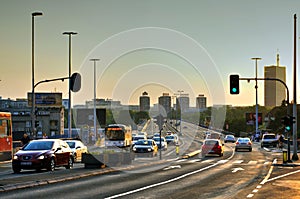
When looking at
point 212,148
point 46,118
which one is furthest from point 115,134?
point 46,118

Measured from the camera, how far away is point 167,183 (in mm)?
22609

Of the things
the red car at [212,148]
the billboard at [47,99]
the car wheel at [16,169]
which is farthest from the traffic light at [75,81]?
the billboard at [47,99]

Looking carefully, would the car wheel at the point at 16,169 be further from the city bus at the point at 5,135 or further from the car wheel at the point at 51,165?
the city bus at the point at 5,135

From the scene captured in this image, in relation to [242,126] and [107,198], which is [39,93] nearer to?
[242,126]

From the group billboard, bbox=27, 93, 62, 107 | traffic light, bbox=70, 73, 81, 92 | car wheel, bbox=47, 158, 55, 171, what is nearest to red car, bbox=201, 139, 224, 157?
traffic light, bbox=70, 73, 81, 92

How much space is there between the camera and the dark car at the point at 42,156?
89.7 feet

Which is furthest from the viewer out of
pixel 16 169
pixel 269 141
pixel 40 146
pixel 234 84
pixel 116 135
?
pixel 269 141

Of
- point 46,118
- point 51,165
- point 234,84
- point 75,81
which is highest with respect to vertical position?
point 75,81

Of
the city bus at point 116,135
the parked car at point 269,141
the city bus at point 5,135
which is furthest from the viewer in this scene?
the parked car at point 269,141

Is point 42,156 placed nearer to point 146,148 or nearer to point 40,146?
point 40,146

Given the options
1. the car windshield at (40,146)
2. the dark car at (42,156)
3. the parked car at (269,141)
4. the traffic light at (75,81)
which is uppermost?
the traffic light at (75,81)

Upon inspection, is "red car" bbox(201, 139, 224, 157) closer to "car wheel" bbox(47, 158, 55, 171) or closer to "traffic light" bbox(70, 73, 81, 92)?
"traffic light" bbox(70, 73, 81, 92)

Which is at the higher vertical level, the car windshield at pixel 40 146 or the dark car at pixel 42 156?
the car windshield at pixel 40 146

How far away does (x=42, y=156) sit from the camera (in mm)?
27609
